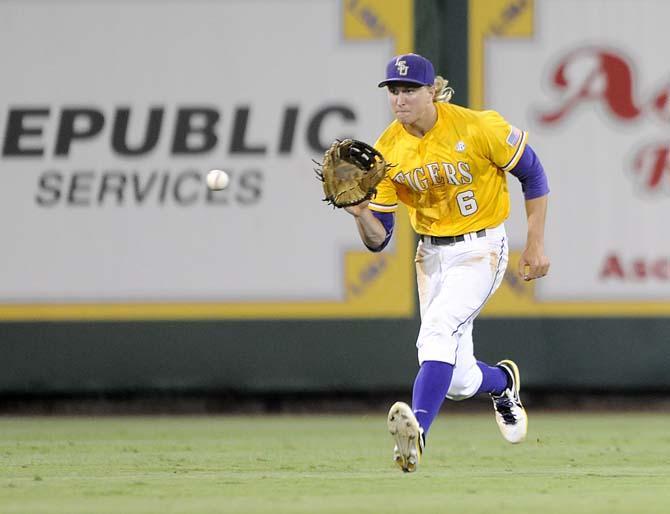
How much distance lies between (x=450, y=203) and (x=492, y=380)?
3.03 feet

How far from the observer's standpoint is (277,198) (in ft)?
34.3

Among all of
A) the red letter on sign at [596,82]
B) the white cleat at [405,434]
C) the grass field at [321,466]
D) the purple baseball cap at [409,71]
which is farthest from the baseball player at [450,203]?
the red letter on sign at [596,82]

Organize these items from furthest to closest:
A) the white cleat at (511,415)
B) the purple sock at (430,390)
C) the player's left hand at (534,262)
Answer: the white cleat at (511,415) < the player's left hand at (534,262) < the purple sock at (430,390)

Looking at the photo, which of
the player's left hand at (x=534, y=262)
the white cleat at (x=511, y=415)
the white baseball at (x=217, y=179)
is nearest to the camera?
the player's left hand at (x=534, y=262)

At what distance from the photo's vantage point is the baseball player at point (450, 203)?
616cm

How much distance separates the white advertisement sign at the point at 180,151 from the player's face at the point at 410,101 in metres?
4.15

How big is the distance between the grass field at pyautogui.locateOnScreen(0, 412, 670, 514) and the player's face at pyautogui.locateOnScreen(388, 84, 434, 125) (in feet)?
5.20

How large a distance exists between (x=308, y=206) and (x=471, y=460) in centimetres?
364

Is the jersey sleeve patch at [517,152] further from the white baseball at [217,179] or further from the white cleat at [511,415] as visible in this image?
the white baseball at [217,179]

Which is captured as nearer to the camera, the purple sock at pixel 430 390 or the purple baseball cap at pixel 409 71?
the purple sock at pixel 430 390

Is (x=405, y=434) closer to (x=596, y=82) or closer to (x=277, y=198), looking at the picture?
(x=277, y=198)

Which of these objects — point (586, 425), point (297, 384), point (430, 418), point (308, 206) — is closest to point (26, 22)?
point (308, 206)

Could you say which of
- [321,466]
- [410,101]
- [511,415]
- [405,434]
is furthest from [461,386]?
[410,101]

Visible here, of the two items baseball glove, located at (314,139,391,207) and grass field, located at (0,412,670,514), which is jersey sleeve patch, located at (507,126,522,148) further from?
grass field, located at (0,412,670,514)
